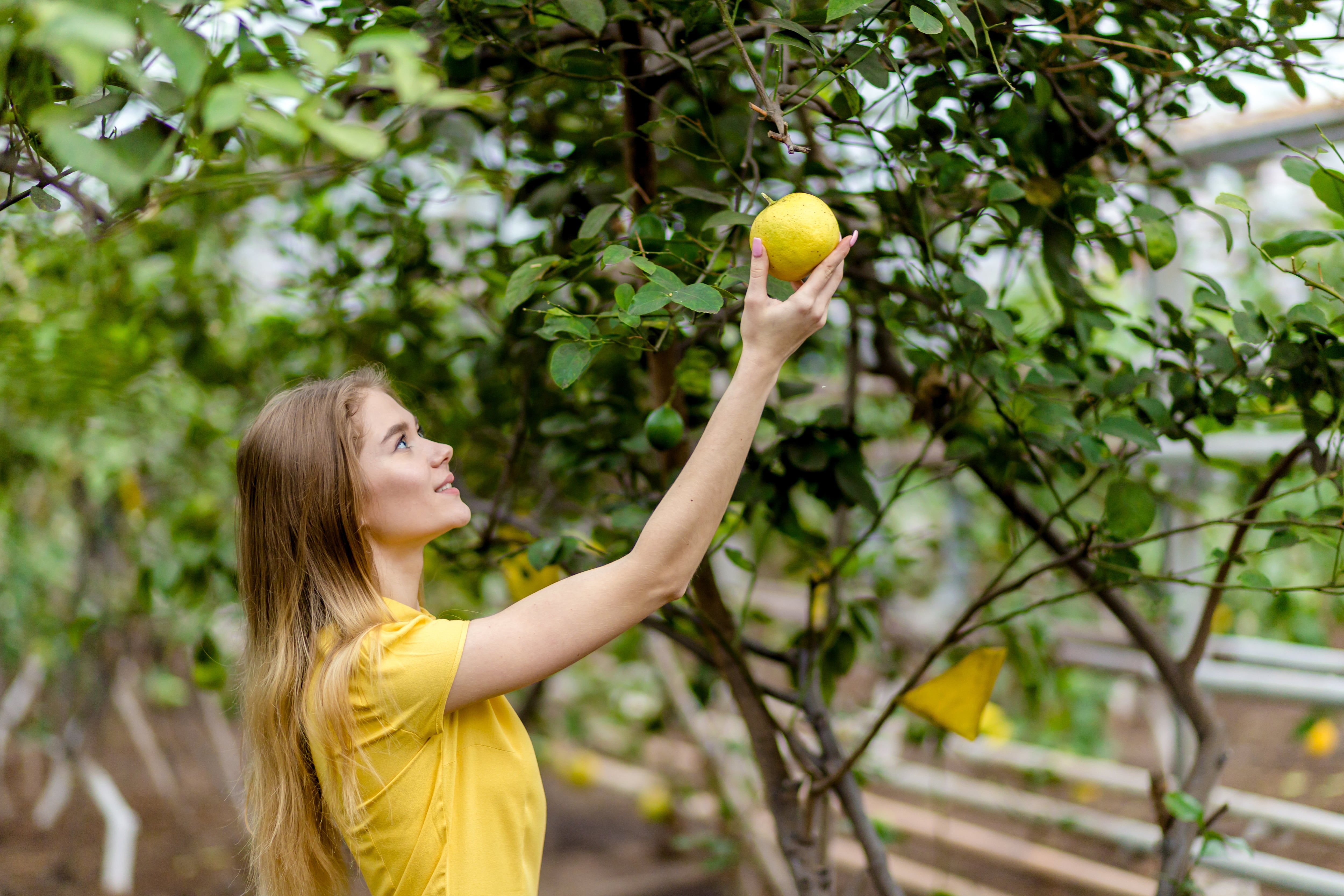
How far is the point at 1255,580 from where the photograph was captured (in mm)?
856

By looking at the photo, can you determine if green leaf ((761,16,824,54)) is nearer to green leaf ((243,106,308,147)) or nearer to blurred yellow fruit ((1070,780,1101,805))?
green leaf ((243,106,308,147))

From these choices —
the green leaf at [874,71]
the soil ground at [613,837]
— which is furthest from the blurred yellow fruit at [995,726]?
the green leaf at [874,71]

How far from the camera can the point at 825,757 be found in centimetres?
116

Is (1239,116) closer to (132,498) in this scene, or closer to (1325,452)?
(1325,452)

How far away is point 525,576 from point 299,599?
0.29 meters

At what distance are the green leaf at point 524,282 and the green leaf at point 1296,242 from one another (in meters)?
0.64

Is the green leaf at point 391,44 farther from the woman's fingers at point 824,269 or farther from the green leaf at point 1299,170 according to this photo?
the green leaf at point 1299,170

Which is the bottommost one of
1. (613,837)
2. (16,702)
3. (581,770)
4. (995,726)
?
(16,702)

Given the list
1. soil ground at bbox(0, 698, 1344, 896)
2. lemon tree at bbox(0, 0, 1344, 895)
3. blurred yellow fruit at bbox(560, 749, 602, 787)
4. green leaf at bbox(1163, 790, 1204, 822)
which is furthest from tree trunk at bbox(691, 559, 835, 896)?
blurred yellow fruit at bbox(560, 749, 602, 787)

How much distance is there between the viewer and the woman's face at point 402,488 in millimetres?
870

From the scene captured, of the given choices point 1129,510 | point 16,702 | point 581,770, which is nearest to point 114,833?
point 581,770

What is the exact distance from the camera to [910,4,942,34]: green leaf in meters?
0.62

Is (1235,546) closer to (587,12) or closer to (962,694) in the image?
(962,694)

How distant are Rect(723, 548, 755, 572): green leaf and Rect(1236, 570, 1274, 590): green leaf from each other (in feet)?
1.52
